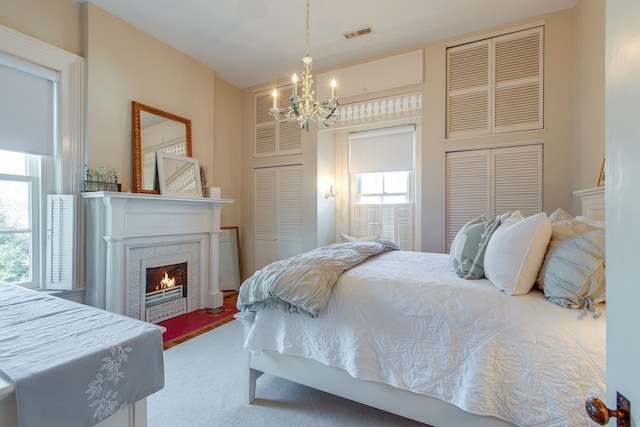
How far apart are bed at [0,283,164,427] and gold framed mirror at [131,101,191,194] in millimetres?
2419

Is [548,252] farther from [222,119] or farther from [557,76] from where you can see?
[222,119]

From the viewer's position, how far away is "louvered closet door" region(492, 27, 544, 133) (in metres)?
3.07

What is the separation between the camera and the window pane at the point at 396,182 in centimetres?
433

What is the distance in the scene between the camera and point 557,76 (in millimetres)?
2977

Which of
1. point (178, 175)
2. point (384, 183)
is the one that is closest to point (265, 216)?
point (178, 175)

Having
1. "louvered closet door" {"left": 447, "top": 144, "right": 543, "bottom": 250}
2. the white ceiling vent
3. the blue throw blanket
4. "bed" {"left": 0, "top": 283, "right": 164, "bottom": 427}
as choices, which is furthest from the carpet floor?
the white ceiling vent

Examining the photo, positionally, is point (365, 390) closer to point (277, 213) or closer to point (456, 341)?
point (456, 341)

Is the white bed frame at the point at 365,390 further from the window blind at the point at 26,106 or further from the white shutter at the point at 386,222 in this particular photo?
the window blind at the point at 26,106

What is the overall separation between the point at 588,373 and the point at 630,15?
1152 mm

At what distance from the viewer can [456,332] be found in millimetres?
1320

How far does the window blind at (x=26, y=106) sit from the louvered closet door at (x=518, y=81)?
14.2 feet

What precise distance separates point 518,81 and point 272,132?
123 inches

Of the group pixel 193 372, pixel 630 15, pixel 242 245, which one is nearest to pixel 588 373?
pixel 630 15

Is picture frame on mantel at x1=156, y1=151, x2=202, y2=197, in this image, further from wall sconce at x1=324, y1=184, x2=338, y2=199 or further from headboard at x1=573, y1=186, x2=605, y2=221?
headboard at x1=573, y1=186, x2=605, y2=221
